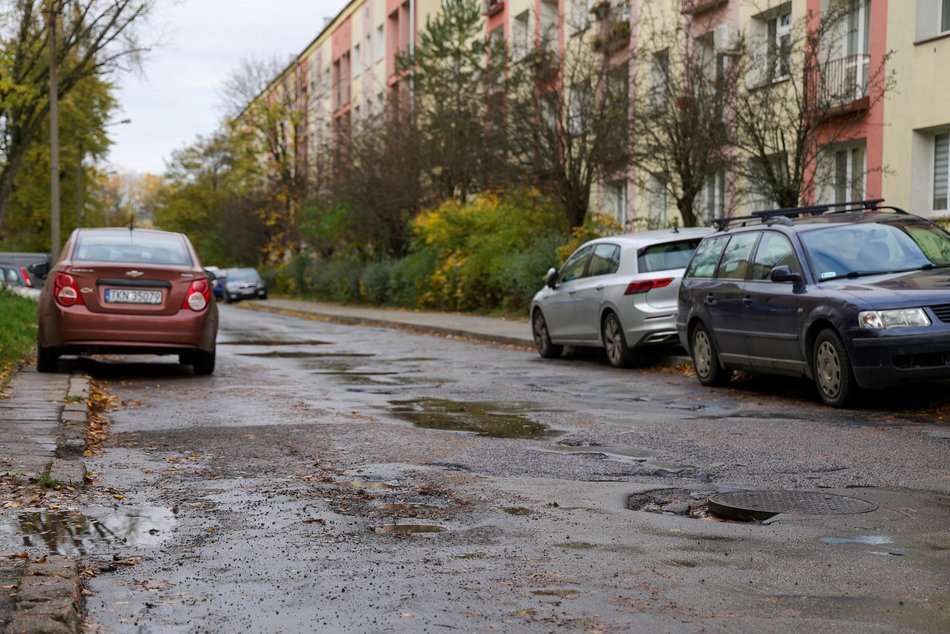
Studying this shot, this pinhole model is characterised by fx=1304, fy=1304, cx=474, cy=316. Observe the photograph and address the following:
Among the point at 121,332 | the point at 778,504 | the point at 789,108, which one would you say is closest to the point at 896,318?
the point at 778,504

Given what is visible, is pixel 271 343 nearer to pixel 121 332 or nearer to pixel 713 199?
pixel 121 332

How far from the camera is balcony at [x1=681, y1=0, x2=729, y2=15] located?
25250 millimetres

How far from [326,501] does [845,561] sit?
8.56 feet

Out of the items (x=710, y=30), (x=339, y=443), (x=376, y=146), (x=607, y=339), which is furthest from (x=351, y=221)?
(x=339, y=443)

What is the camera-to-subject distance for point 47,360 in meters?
14.0

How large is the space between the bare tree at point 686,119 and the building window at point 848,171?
86.2 inches

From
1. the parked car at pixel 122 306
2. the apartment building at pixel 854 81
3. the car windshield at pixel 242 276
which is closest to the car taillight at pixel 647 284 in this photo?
the parked car at pixel 122 306

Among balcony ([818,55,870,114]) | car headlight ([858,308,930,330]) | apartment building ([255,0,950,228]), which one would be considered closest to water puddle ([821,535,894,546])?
car headlight ([858,308,930,330])

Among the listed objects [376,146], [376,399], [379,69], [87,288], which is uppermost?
[379,69]

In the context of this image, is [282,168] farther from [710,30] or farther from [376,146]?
[710,30]

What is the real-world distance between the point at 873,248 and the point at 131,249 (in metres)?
7.96

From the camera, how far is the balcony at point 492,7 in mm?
42344

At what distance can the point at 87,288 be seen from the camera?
45.4ft

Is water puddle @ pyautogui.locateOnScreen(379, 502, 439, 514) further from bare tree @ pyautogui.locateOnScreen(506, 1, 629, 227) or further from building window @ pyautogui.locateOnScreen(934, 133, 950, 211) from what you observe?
bare tree @ pyautogui.locateOnScreen(506, 1, 629, 227)
